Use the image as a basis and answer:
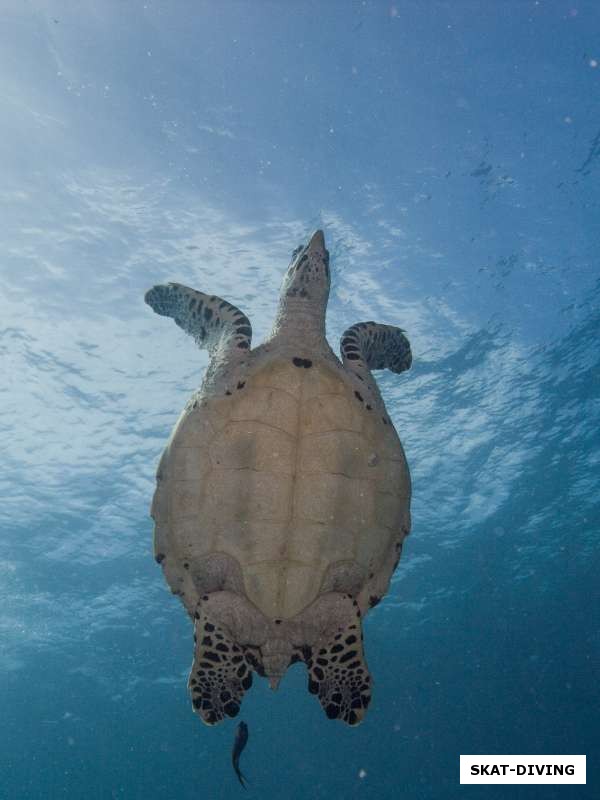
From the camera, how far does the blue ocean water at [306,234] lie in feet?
37.4

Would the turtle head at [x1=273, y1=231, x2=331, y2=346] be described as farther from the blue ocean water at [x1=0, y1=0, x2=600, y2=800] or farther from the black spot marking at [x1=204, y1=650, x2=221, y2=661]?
the blue ocean water at [x1=0, y1=0, x2=600, y2=800]

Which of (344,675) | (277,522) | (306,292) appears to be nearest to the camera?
(277,522)

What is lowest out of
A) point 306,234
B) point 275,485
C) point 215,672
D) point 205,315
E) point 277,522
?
point 215,672

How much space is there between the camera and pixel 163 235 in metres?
14.4

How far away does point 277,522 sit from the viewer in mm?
5648

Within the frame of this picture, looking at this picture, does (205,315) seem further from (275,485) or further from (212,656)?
(212,656)

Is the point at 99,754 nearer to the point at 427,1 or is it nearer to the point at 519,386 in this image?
the point at 519,386

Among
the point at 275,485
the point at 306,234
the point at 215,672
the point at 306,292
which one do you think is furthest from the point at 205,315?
the point at 306,234

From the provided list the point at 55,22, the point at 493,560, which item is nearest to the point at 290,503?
the point at 55,22

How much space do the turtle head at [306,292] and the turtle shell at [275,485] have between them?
1011 millimetres

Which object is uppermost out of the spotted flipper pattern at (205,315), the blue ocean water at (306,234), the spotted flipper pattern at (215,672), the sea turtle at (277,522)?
the blue ocean water at (306,234)

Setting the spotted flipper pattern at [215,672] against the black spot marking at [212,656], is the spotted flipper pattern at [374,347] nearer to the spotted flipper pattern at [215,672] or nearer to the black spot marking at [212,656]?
the spotted flipper pattern at [215,672]

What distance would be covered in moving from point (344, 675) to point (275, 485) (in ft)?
7.20

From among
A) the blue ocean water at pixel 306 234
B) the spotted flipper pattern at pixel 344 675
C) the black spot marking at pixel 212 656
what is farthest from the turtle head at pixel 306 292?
the blue ocean water at pixel 306 234
